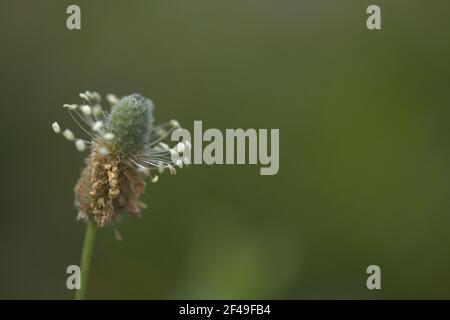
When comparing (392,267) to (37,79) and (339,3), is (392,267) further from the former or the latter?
(37,79)

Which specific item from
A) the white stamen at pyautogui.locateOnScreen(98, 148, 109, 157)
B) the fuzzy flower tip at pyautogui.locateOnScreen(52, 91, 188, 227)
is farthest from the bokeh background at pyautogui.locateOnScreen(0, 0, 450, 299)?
the white stamen at pyautogui.locateOnScreen(98, 148, 109, 157)

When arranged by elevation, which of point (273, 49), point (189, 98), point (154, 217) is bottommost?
point (154, 217)

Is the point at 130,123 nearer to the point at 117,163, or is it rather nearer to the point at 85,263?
the point at 117,163

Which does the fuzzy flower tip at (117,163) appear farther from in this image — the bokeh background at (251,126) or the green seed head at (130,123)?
the bokeh background at (251,126)

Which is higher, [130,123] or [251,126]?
[251,126]

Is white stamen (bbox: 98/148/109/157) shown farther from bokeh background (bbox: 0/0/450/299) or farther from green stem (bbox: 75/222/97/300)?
bokeh background (bbox: 0/0/450/299)

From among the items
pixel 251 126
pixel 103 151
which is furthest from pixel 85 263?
pixel 251 126
